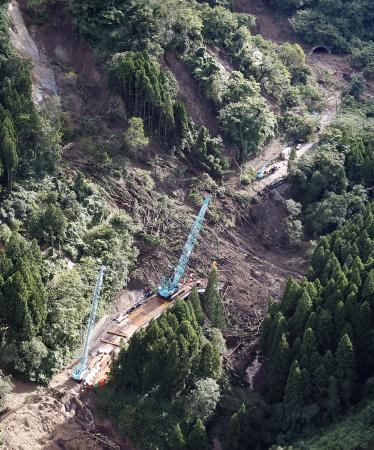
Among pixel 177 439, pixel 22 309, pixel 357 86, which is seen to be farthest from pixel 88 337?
pixel 357 86

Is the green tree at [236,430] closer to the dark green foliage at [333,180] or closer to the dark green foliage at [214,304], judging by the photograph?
the dark green foliage at [214,304]

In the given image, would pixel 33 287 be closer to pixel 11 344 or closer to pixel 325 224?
pixel 11 344

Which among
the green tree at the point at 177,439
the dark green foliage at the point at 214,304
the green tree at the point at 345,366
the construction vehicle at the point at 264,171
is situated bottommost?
the green tree at the point at 345,366

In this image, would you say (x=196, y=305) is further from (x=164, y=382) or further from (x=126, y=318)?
(x=126, y=318)

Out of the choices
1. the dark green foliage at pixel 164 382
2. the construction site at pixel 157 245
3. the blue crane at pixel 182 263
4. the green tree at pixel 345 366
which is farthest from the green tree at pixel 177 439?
the blue crane at pixel 182 263

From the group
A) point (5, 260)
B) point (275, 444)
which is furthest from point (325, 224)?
point (5, 260)

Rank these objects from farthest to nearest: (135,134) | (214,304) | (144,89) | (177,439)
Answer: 1. (144,89)
2. (135,134)
3. (214,304)
4. (177,439)

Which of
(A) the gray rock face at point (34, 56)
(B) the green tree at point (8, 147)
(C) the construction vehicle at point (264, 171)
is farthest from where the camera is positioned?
(C) the construction vehicle at point (264, 171)
